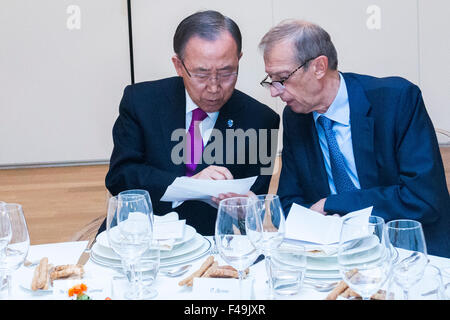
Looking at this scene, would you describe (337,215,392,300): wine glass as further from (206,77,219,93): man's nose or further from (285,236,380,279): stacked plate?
(206,77,219,93): man's nose

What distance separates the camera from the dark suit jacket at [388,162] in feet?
5.91

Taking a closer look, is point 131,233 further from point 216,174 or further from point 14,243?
point 216,174

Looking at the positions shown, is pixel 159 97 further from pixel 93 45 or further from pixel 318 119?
pixel 93 45

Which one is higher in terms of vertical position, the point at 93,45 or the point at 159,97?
the point at 93,45

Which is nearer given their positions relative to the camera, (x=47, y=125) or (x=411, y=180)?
(x=411, y=180)

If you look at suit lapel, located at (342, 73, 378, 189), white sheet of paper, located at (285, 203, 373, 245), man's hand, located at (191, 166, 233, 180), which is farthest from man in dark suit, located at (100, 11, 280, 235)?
white sheet of paper, located at (285, 203, 373, 245)

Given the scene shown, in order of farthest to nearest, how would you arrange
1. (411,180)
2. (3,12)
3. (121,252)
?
(3,12)
(411,180)
(121,252)

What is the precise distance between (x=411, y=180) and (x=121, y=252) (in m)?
1.04

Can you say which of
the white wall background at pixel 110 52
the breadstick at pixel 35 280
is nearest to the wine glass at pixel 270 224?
the breadstick at pixel 35 280

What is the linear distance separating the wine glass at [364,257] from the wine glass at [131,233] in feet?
1.29

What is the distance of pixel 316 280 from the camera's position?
1195 mm

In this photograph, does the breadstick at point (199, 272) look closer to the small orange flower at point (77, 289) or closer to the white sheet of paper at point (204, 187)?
the small orange flower at point (77, 289)

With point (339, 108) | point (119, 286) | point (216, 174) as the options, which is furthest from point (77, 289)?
point (339, 108)
